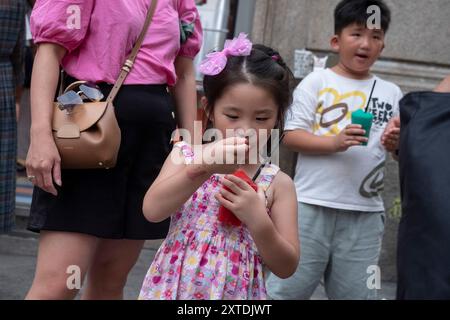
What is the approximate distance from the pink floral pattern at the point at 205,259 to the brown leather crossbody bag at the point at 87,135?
0.99 feet

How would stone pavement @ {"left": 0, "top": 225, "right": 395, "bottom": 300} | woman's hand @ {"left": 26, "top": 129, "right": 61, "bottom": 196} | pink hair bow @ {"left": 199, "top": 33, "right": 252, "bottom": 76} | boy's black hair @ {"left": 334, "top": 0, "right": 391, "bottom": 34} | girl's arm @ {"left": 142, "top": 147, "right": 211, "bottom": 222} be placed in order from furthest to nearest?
stone pavement @ {"left": 0, "top": 225, "right": 395, "bottom": 300}, boy's black hair @ {"left": 334, "top": 0, "right": 391, "bottom": 34}, woman's hand @ {"left": 26, "top": 129, "right": 61, "bottom": 196}, pink hair bow @ {"left": 199, "top": 33, "right": 252, "bottom": 76}, girl's arm @ {"left": 142, "top": 147, "right": 211, "bottom": 222}

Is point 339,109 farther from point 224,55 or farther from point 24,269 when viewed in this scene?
point 24,269

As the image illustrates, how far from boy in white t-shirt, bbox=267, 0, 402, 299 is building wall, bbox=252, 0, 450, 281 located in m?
1.47

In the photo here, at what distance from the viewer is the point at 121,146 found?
9.34 feet

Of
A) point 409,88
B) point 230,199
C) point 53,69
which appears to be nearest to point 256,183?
point 230,199

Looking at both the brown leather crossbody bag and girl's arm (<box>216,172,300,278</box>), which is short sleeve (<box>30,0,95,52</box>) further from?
girl's arm (<box>216,172,300,278</box>)

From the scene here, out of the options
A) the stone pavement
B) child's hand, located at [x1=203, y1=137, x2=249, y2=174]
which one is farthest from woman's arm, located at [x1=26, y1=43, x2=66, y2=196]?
the stone pavement

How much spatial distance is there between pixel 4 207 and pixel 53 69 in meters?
1.55

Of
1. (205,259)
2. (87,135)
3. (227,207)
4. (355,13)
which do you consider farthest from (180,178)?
(355,13)

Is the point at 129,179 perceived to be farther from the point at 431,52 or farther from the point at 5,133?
the point at 431,52

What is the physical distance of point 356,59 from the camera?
3812mm

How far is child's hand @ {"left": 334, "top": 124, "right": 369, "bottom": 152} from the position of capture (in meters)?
3.53

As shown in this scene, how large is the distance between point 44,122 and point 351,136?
1.40 meters

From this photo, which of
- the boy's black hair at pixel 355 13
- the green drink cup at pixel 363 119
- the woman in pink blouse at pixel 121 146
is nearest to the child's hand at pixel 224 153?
the woman in pink blouse at pixel 121 146
